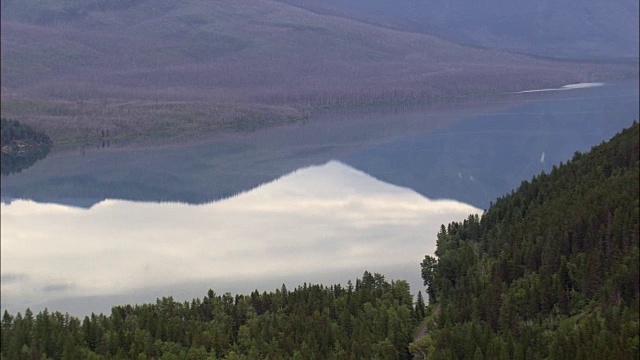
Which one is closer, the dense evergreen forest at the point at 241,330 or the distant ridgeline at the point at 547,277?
the distant ridgeline at the point at 547,277

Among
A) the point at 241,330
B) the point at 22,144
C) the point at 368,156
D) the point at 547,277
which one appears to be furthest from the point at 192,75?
the point at 547,277

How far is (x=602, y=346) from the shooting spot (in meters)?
25.0

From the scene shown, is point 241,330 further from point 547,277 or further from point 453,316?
point 547,277

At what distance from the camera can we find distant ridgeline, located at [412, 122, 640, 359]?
27156 millimetres

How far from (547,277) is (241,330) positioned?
378 inches

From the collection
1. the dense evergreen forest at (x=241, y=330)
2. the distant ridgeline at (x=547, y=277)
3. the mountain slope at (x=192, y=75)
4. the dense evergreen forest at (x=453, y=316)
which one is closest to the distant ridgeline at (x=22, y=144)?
the mountain slope at (x=192, y=75)

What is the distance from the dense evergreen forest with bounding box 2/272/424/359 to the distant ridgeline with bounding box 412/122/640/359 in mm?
1585

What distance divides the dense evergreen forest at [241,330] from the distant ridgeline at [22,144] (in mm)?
58704

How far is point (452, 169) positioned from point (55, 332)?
179ft

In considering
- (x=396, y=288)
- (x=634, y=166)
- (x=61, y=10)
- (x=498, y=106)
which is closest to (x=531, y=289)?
(x=396, y=288)

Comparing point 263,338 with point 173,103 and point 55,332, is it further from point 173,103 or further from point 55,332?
point 173,103

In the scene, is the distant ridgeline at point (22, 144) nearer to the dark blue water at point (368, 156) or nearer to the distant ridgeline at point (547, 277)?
the dark blue water at point (368, 156)

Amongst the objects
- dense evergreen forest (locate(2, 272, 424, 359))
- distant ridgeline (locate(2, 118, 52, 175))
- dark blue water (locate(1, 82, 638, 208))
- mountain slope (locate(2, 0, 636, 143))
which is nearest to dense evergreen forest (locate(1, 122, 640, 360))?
dense evergreen forest (locate(2, 272, 424, 359))

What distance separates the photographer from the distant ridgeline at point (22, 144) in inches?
3622
